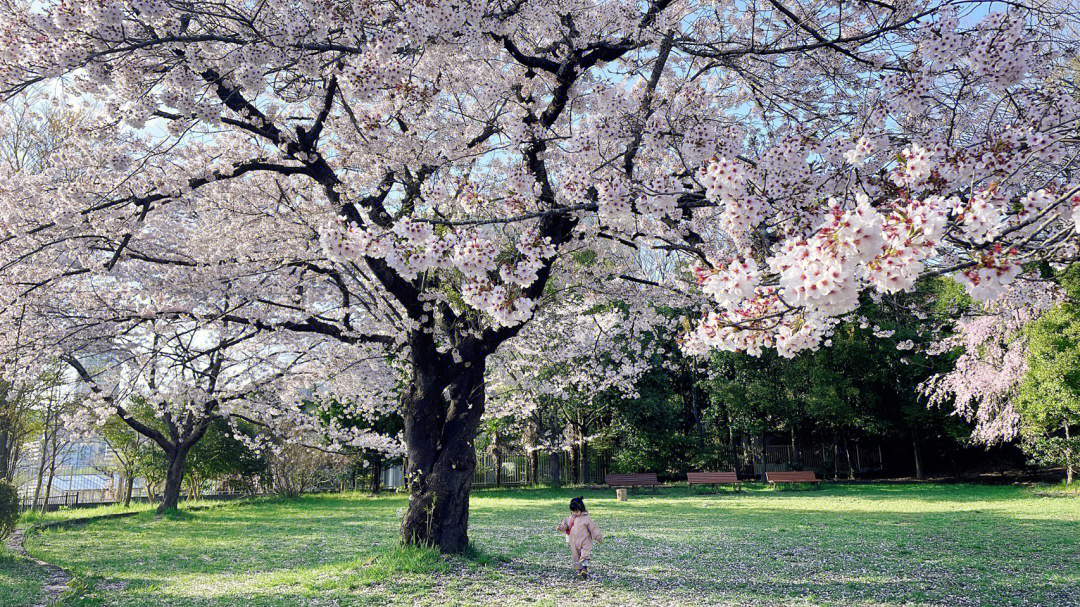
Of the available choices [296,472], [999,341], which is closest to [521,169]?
[999,341]

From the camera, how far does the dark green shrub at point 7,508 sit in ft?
26.4

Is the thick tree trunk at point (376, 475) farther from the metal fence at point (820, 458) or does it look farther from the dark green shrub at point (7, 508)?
the dark green shrub at point (7, 508)

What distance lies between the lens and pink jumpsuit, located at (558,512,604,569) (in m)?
6.43

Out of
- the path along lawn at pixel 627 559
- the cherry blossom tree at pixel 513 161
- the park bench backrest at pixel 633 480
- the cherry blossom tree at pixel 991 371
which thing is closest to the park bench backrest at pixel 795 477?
the park bench backrest at pixel 633 480

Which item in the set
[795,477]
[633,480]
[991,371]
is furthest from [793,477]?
[991,371]

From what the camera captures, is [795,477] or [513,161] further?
[795,477]

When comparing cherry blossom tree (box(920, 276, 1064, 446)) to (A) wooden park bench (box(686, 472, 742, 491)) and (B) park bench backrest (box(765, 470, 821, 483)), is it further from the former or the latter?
(A) wooden park bench (box(686, 472, 742, 491))

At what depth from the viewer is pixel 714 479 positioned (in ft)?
67.6

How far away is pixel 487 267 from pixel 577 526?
10.9ft

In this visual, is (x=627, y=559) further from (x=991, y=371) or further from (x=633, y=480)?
(x=633, y=480)

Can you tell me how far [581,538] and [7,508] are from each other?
716cm

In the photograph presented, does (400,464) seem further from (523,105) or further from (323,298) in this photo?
(523,105)

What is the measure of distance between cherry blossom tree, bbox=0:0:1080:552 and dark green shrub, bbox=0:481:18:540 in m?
1.92

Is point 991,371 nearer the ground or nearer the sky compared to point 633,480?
nearer the sky
